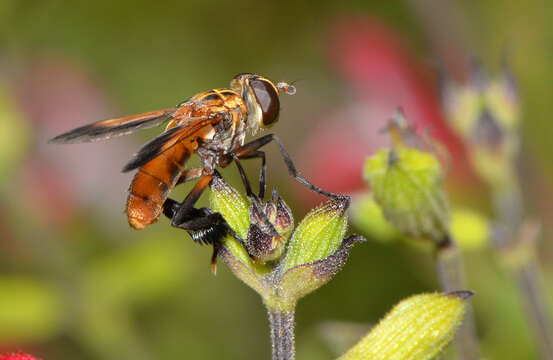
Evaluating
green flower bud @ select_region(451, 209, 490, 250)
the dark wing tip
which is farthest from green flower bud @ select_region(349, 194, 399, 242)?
the dark wing tip

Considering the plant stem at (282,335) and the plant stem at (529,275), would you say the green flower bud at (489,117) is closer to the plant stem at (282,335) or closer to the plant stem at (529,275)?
the plant stem at (529,275)

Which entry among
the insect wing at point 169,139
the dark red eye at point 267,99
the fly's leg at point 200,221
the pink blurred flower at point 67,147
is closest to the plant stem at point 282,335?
the fly's leg at point 200,221

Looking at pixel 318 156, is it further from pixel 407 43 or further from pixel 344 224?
pixel 344 224

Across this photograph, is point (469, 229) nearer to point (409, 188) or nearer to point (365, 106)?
point (409, 188)

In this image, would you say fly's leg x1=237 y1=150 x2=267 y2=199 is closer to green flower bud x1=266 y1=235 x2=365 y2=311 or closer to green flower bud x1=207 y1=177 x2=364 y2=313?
green flower bud x1=207 y1=177 x2=364 y2=313

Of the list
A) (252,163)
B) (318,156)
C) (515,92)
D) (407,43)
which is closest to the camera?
(515,92)

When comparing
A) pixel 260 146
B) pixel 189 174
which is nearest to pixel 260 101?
pixel 260 146

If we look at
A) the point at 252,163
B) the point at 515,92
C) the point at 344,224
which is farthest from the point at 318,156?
the point at 344,224
